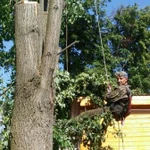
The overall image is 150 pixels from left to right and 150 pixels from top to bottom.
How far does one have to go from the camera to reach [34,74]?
326cm

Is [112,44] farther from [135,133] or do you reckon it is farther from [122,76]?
[122,76]

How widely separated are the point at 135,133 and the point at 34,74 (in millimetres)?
4858

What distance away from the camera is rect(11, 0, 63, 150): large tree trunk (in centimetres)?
312

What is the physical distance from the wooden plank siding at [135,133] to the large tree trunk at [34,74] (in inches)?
179

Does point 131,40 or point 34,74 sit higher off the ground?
point 131,40

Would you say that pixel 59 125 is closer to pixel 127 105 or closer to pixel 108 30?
pixel 127 105

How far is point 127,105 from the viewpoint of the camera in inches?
230

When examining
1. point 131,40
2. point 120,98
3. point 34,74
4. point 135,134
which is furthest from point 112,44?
point 34,74

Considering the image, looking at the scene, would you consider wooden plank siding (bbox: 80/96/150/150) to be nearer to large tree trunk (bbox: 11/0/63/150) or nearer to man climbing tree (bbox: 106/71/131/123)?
man climbing tree (bbox: 106/71/131/123)

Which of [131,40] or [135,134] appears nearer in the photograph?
[135,134]

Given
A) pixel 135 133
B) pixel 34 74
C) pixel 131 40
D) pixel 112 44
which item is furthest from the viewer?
pixel 131 40

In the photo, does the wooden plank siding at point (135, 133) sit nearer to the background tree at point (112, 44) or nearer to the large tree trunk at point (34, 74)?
the large tree trunk at point (34, 74)

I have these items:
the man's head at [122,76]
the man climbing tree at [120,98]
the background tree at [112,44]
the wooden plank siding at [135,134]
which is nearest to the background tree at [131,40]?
the background tree at [112,44]

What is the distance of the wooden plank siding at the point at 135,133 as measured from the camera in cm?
778
